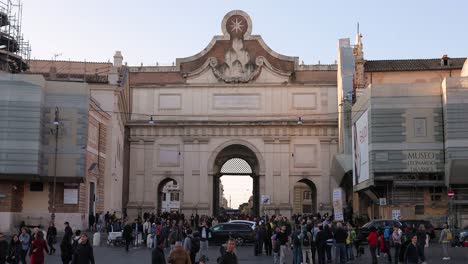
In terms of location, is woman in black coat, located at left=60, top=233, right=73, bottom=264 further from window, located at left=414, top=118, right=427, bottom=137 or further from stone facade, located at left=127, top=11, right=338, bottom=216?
stone facade, located at left=127, top=11, right=338, bottom=216

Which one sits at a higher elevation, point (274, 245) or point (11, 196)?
point (11, 196)

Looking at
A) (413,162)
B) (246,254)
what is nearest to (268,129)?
(413,162)

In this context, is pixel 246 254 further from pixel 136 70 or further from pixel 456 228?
pixel 136 70

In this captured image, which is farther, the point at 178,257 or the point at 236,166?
the point at 236,166

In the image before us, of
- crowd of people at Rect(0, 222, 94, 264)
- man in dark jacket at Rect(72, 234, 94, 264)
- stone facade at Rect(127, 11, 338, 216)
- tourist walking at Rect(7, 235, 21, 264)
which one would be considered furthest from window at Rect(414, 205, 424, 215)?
man in dark jacket at Rect(72, 234, 94, 264)

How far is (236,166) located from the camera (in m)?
65.5

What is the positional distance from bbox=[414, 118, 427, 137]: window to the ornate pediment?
19324mm

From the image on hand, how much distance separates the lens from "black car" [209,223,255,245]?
124 ft

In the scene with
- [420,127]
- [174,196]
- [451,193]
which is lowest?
[451,193]

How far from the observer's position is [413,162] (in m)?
41.7

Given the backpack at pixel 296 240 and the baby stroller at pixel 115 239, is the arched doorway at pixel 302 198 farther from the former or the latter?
the backpack at pixel 296 240

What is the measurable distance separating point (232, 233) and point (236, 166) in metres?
27.7

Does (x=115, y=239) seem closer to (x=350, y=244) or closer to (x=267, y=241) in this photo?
(x=267, y=241)

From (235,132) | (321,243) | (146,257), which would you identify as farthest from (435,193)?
(235,132)
